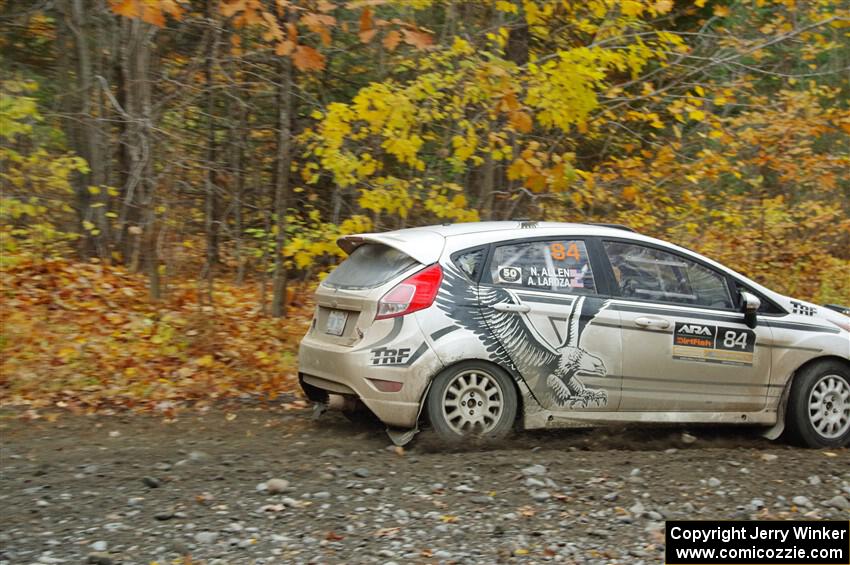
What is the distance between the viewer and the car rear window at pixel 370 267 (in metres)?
7.08

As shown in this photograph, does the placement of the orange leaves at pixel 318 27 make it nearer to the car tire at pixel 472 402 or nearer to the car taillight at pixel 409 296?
the car taillight at pixel 409 296

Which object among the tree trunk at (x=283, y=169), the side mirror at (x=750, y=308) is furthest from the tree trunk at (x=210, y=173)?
the side mirror at (x=750, y=308)

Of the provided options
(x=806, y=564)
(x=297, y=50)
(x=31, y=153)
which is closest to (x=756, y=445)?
(x=806, y=564)

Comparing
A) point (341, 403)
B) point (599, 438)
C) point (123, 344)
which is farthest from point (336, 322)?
point (123, 344)

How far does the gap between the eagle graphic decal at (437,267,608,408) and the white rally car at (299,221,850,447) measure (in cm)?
1

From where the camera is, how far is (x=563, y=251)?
7402 millimetres

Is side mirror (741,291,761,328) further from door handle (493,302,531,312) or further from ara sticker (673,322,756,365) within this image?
door handle (493,302,531,312)

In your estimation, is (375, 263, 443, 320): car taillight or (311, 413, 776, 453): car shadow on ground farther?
(311, 413, 776, 453): car shadow on ground

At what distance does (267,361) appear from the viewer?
984 cm

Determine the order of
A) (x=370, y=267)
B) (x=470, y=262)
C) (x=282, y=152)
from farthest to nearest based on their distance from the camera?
(x=282, y=152)
(x=370, y=267)
(x=470, y=262)

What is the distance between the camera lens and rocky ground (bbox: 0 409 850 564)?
502cm


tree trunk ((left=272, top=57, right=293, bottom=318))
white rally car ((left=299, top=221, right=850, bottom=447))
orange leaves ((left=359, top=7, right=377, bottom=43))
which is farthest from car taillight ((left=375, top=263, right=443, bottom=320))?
tree trunk ((left=272, top=57, right=293, bottom=318))

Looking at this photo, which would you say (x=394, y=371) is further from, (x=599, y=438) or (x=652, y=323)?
(x=652, y=323)

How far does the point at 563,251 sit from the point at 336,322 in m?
1.82
